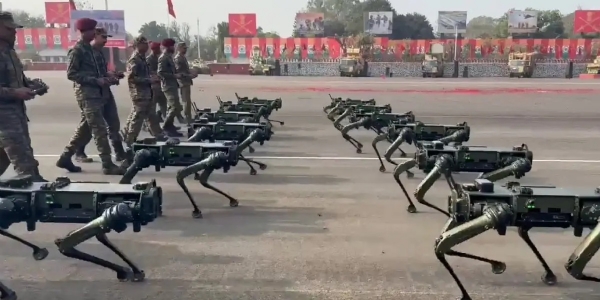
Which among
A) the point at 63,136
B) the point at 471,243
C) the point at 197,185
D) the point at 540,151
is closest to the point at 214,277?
the point at 471,243

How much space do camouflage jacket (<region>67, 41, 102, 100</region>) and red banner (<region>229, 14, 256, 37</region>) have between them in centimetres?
5796

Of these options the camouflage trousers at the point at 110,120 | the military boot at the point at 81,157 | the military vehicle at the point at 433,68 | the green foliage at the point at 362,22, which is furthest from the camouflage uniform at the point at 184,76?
the green foliage at the point at 362,22

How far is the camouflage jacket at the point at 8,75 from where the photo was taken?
624cm

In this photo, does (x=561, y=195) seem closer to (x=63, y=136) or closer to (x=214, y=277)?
(x=214, y=277)

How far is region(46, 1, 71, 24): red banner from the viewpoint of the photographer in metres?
64.8

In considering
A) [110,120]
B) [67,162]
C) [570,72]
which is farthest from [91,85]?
[570,72]

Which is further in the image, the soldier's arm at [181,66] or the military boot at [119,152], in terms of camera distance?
the soldier's arm at [181,66]

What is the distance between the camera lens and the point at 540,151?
11164 mm

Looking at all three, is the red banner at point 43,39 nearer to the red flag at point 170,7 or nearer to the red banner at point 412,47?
the red banner at point 412,47

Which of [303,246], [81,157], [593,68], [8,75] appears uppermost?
[8,75]

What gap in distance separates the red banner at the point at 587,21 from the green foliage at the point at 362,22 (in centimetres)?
2296

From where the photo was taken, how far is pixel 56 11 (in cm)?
6506

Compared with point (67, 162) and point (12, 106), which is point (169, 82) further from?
point (12, 106)

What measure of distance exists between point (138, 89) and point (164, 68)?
7.32 ft
